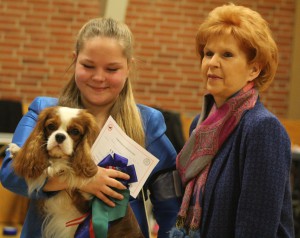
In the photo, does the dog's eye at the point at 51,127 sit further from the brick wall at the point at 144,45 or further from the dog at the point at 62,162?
the brick wall at the point at 144,45

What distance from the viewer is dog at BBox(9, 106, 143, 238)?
1758 mm

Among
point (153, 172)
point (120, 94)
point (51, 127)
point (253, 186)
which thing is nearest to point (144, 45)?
point (120, 94)

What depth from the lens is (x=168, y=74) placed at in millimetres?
7633

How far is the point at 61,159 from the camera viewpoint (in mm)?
1790

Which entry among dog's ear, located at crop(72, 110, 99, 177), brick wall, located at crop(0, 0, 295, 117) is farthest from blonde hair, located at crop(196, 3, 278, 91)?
brick wall, located at crop(0, 0, 295, 117)

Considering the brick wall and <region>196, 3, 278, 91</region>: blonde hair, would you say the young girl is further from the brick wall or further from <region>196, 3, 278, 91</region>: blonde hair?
the brick wall

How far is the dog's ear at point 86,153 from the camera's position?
1.77m

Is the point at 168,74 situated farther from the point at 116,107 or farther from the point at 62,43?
the point at 116,107

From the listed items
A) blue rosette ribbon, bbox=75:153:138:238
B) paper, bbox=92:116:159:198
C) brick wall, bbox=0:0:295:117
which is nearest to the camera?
blue rosette ribbon, bbox=75:153:138:238

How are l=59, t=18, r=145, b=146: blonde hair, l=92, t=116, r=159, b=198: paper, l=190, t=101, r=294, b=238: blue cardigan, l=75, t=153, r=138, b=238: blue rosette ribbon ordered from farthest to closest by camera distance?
1. l=59, t=18, r=145, b=146: blonde hair
2. l=92, t=116, r=159, b=198: paper
3. l=75, t=153, r=138, b=238: blue rosette ribbon
4. l=190, t=101, r=294, b=238: blue cardigan

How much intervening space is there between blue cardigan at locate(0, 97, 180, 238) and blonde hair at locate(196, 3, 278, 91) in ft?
1.48

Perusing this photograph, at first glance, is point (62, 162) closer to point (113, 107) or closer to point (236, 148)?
point (113, 107)

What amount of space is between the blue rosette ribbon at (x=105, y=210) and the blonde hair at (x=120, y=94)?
0.17 m

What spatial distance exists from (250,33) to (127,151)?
0.63m
